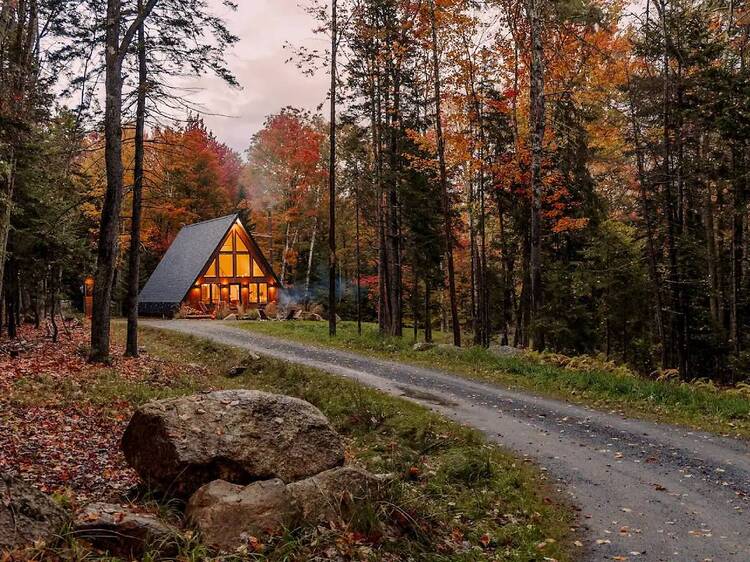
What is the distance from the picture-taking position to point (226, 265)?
3978 cm

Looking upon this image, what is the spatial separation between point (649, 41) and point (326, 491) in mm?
18228

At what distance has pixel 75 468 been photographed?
7.34 metres

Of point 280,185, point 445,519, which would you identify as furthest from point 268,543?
point 280,185

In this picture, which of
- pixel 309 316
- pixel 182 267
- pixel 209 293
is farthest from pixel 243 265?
pixel 309 316

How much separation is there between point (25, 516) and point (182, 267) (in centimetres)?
3739

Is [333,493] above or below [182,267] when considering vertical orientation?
below

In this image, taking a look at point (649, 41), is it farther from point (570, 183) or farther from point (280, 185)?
point (280, 185)

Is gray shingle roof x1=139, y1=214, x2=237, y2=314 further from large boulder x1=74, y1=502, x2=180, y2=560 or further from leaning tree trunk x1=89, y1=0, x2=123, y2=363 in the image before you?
large boulder x1=74, y1=502, x2=180, y2=560

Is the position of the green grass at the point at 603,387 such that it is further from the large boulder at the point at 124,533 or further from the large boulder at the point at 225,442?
the large boulder at the point at 124,533

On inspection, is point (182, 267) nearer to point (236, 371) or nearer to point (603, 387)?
point (236, 371)

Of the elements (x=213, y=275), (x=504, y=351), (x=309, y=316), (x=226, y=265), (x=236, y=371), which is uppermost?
(x=226, y=265)

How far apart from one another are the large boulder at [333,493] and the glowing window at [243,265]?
35.6 meters

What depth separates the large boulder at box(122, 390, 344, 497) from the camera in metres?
6.11

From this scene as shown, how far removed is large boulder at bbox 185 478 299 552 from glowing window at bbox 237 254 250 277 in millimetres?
35761
